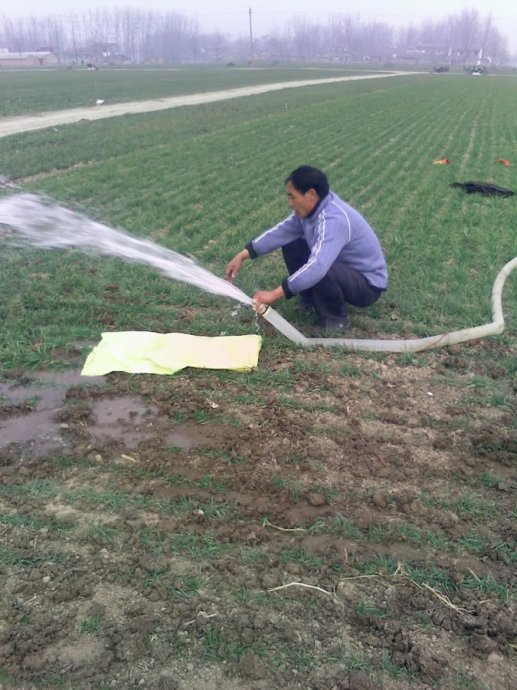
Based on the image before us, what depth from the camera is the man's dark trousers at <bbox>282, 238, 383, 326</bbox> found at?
533cm

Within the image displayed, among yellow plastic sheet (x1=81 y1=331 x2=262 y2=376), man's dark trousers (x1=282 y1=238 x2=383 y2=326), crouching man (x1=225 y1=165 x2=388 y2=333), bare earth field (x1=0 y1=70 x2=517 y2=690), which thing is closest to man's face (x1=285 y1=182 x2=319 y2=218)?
crouching man (x1=225 y1=165 x2=388 y2=333)

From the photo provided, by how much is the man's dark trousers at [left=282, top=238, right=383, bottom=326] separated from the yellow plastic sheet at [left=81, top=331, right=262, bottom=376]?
67 centimetres

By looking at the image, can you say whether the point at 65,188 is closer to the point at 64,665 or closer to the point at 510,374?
the point at 510,374

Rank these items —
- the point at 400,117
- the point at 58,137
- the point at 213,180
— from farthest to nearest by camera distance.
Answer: the point at 400,117, the point at 58,137, the point at 213,180

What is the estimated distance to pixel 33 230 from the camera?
830cm

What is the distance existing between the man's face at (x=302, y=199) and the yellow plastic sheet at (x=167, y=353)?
3.53 ft

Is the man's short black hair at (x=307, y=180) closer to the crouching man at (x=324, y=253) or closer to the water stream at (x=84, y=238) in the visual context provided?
the crouching man at (x=324, y=253)

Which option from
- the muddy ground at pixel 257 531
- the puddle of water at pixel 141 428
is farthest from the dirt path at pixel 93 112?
the muddy ground at pixel 257 531

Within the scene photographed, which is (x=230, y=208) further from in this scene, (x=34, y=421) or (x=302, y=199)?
(x=34, y=421)

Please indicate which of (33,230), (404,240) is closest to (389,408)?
(404,240)

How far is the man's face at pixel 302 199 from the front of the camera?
16.4 feet

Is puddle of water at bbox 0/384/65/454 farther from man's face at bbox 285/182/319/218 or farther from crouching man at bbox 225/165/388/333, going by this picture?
man's face at bbox 285/182/319/218

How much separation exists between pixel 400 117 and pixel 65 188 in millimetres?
18297

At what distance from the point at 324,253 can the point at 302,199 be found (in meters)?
0.47
